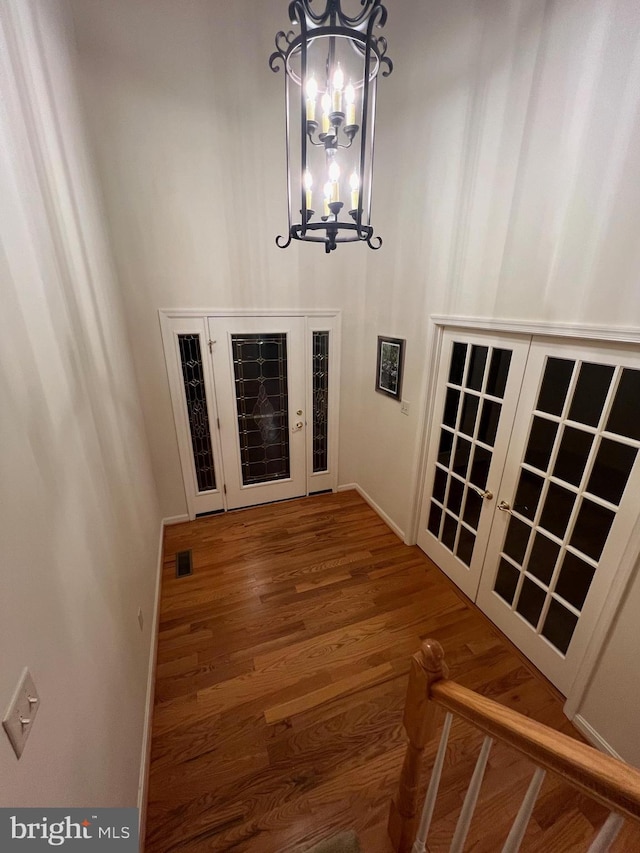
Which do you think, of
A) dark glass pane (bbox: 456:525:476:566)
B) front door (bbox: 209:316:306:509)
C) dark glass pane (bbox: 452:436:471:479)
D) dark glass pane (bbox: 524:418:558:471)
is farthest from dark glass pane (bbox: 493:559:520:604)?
front door (bbox: 209:316:306:509)

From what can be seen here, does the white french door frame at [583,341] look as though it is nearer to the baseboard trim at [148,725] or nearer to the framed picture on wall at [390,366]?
the framed picture on wall at [390,366]

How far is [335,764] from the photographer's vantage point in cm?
163

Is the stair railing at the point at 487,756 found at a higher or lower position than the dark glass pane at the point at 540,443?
lower

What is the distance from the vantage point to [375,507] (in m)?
3.59

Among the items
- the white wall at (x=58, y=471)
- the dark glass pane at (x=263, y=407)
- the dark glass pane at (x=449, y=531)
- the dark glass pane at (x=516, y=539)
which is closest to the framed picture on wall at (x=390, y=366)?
the dark glass pane at (x=263, y=407)

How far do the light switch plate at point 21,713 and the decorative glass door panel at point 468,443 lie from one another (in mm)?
2291

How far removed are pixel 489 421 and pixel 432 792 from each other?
5.95 ft

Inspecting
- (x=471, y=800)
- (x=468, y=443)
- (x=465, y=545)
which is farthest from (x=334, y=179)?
(x=465, y=545)

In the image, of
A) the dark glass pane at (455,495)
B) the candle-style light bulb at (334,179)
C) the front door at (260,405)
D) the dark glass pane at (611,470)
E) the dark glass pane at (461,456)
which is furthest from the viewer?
the front door at (260,405)

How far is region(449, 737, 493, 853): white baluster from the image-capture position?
0.85 m

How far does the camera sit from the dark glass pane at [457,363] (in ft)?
7.72

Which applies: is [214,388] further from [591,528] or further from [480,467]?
[591,528]

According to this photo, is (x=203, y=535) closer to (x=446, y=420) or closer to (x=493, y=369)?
(x=446, y=420)

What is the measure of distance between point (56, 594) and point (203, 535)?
7.67 ft
